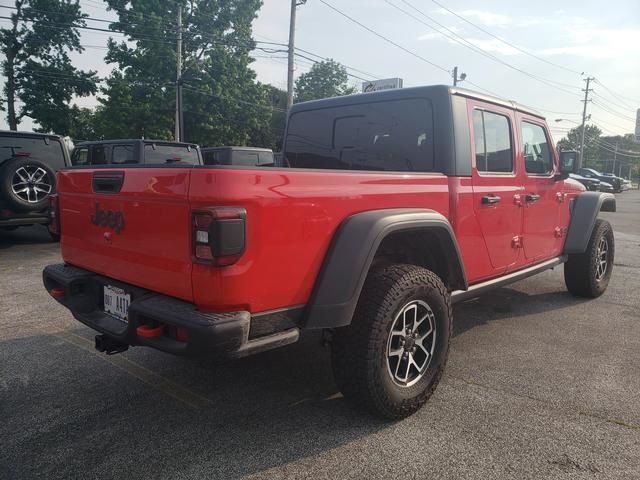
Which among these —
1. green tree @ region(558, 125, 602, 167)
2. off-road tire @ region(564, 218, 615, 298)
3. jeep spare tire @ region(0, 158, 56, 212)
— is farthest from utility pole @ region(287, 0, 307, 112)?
green tree @ region(558, 125, 602, 167)

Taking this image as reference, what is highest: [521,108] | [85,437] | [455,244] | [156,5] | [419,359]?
[156,5]

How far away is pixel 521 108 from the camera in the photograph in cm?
414

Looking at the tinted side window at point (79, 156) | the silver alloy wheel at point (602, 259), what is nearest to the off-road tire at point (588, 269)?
the silver alloy wheel at point (602, 259)

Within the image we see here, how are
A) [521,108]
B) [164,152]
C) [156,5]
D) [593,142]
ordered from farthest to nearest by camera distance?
[593,142] < [156,5] < [164,152] < [521,108]

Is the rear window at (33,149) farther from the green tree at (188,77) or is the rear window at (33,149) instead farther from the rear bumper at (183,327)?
the green tree at (188,77)

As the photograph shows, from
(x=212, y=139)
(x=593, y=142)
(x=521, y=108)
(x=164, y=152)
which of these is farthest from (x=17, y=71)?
(x=593, y=142)

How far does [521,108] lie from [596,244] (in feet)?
6.66

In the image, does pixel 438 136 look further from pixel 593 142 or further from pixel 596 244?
pixel 593 142

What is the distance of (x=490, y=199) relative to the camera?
3.47 meters

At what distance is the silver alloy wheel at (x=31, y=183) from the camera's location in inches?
297

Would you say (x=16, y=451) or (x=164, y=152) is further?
(x=164, y=152)

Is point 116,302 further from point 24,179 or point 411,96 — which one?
point 24,179

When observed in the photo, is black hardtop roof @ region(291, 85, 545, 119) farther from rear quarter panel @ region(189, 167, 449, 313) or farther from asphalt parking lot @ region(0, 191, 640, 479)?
asphalt parking lot @ region(0, 191, 640, 479)

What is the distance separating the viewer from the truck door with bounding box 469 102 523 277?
345 centimetres
